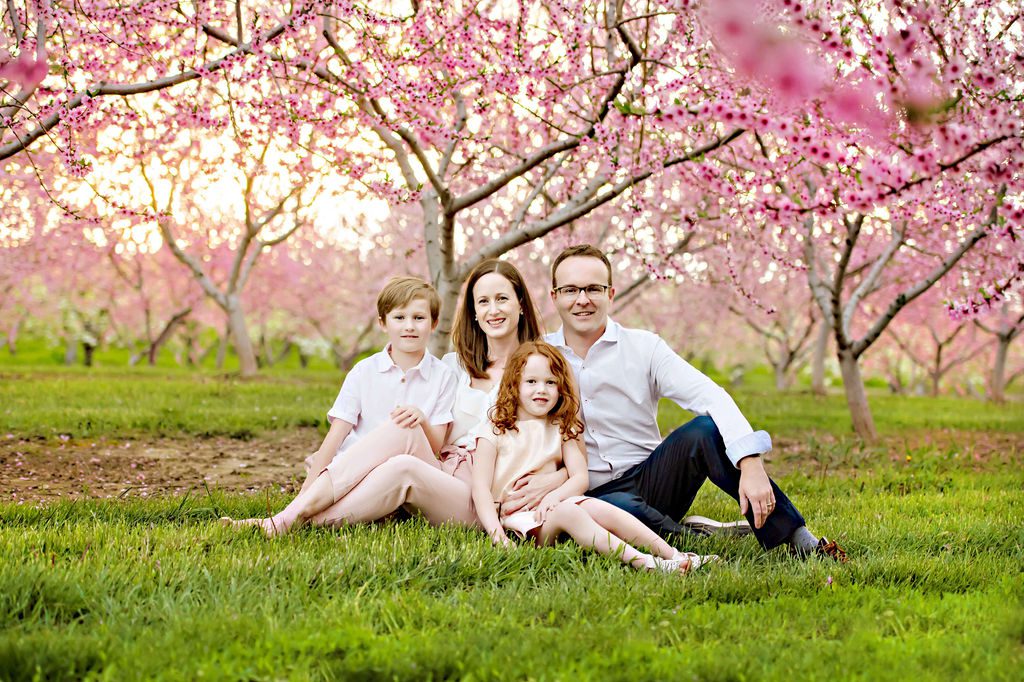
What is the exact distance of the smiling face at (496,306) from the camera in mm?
4598

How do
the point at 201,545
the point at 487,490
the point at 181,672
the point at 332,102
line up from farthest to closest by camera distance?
the point at 332,102, the point at 487,490, the point at 201,545, the point at 181,672

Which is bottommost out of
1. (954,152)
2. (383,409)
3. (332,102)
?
(383,409)

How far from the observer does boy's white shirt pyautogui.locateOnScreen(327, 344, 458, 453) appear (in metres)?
4.72

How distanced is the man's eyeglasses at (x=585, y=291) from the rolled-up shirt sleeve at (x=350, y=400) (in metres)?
1.17

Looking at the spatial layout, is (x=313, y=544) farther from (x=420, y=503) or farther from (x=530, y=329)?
(x=530, y=329)

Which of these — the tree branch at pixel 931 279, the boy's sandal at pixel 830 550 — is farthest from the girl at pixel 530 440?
the tree branch at pixel 931 279

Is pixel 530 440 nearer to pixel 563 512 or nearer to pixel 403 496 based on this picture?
pixel 563 512

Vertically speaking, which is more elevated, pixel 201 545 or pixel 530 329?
pixel 530 329

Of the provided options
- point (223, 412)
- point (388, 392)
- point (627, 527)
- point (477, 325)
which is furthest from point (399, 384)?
point (223, 412)

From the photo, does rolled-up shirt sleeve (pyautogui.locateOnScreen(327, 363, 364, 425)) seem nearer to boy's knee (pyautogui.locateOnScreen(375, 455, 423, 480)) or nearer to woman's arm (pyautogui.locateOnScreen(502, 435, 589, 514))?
boy's knee (pyautogui.locateOnScreen(375, 455, 423, 480))

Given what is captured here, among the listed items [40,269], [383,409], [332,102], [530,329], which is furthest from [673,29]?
[40,269]

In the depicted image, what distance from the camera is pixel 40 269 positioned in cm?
2067

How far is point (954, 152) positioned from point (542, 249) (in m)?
16.8

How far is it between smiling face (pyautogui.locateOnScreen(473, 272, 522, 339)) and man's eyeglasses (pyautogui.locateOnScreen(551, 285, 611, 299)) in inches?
10.9
